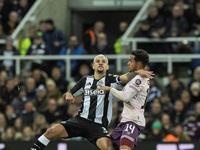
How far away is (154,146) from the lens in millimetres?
10695

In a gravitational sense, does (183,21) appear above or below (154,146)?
above

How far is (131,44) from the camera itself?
575 inches

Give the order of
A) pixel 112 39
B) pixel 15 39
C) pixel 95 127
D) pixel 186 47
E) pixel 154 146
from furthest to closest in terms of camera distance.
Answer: pixel 112 39, pixel 15 39, pixel 186 47, pixel 154 146, pixel 95 127

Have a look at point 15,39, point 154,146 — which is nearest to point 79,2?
point 15,39

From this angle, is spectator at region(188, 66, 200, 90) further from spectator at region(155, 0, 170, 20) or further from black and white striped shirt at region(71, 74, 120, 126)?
black and white striped shirt at region(71, 74, 120, 126)

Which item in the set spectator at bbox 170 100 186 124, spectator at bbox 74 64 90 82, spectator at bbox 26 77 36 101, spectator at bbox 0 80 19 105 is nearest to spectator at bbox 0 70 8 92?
spectator at bbox 0 80 19 105

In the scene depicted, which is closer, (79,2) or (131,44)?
(131,44)

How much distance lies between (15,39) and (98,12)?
3.74 m

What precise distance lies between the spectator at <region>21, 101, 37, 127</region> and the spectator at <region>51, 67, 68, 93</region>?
866mm

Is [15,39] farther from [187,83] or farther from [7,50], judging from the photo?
[187,83]

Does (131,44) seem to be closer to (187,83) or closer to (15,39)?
(187,83)

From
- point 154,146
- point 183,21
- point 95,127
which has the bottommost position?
point 154,146

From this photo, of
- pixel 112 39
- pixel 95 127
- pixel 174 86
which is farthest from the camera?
pixel 112 39

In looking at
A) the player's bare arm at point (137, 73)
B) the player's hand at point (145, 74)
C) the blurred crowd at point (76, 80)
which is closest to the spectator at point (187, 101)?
the blurred crowd at point (76, 80)
